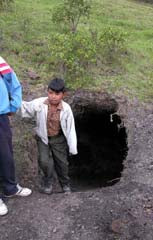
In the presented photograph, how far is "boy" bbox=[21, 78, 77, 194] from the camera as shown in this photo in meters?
5.73

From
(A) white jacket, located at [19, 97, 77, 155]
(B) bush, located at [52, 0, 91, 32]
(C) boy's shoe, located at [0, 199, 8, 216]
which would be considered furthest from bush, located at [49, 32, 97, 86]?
(C) boy's shoe, located at [0, 199, 8, 216]

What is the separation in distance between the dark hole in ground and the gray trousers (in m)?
1.57

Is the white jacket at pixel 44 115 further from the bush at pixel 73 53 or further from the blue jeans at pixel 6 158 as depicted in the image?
the bush at pixel 73 53

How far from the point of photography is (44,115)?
5879mm

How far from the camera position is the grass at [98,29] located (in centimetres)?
909

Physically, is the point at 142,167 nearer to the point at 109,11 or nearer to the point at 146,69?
the point at 146,69

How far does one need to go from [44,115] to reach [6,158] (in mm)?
742

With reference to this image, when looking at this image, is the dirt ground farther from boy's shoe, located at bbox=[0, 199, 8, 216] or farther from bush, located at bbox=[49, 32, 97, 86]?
bush, located at bbox=[49, 32, 97, 86]

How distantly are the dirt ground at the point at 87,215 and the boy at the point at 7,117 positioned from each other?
0.65 ft

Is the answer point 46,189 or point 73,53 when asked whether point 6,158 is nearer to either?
point 46,189

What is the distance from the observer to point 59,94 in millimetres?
5617

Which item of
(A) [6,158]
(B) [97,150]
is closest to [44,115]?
(A) [6,158]

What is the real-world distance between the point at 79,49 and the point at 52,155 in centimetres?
272

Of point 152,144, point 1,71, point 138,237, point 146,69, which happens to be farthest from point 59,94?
point 146,69
